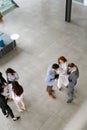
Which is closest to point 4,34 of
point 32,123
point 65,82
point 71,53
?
point 71,53

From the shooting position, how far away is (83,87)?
292 inches

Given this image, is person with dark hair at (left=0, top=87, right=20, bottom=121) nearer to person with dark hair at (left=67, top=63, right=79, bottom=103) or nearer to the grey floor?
the grey floor

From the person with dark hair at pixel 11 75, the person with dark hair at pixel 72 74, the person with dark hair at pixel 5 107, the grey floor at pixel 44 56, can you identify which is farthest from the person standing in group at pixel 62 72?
the person with dark hair at pixel 5 107

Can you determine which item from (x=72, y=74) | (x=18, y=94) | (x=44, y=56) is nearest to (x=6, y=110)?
(x=18, y=94)

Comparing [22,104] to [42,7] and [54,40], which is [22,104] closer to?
→ [54,40]

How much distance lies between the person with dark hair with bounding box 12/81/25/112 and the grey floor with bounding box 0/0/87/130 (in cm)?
21

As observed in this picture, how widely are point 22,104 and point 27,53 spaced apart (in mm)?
2680

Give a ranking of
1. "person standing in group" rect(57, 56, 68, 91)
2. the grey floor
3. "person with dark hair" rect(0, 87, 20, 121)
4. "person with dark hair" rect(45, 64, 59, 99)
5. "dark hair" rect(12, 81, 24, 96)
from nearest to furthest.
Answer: "dark hair" rect(12, 81, 24, 96)
"person with dark hair" rect(0, 87, 20, 121)
"person with dark hair" rect(45, 64, 59, 99)
"person standing in group" rect(57, 56, 68, 91)
the grey floor

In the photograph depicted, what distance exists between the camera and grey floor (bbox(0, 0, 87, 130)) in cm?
658

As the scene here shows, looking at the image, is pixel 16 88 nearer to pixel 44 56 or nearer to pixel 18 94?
pixel 18 94

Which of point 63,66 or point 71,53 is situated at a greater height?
point 63,66

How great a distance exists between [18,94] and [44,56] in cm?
298

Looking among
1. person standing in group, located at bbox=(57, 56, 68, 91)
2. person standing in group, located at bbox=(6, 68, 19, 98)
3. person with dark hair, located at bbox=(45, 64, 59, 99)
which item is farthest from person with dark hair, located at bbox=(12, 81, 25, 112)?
person standing in group, located at bbox=(57, 56, 68, 91)

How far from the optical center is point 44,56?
28.5 ft
